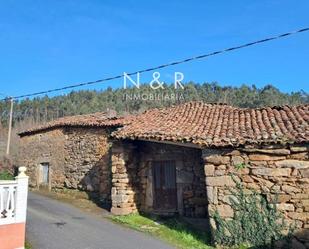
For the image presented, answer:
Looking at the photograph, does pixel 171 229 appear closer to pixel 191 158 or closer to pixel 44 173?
pixel 191 158

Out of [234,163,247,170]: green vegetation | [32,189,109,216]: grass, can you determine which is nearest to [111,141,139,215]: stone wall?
[32,189,109,216]: grass

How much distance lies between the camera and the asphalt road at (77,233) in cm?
906

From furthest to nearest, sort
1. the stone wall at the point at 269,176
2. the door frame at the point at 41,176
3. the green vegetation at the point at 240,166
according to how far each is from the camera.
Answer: the door frame at the point at 41,176 → the green vegetation at the point at 240,166 → the stone wall at the point at 269,176

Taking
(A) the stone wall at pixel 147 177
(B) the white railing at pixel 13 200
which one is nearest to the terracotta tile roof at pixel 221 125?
(A) the stone wall at pixel 147 177

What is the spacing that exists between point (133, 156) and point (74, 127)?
5412 millimetres

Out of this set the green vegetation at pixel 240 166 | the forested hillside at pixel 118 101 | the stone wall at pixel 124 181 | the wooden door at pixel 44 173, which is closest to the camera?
the green vegetation at pixel 240 166

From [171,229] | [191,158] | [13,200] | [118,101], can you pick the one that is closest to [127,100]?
[118,101]

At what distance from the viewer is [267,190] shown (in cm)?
978

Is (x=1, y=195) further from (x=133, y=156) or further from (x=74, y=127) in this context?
(x=74, y=127)

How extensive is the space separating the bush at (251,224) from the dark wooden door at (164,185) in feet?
10.1

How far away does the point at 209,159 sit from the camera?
1046 centimetres

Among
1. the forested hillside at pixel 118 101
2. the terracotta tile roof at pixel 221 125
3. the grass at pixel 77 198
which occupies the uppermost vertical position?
the forested hillside at pixel 118 101

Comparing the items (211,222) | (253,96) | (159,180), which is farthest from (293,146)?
(253,96)

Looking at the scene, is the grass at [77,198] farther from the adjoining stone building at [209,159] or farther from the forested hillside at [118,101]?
the forested hillside at [118,101]
